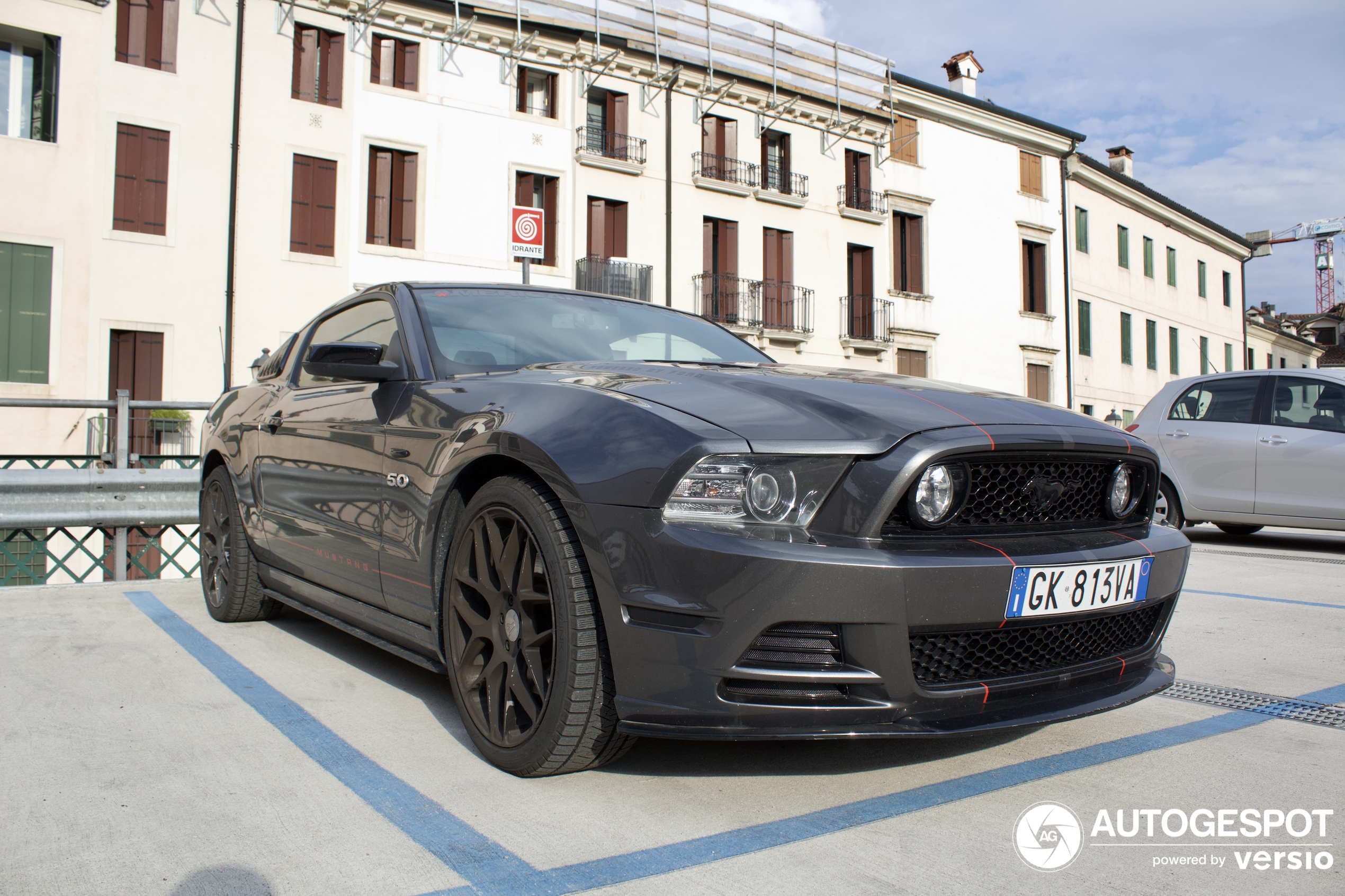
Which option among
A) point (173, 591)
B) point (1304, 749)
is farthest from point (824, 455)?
point (173, 591)

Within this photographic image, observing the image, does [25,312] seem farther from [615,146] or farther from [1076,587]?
[1076,587]

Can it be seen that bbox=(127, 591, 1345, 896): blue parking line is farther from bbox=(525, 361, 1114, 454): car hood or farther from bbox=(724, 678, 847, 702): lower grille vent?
bbox=(525, 361, 1114, 454): car hood

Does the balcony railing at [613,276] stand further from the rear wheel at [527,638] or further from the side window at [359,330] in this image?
the rear wheel at [527,638]

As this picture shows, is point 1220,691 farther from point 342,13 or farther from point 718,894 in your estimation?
point 342,13

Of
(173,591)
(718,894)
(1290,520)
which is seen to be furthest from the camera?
(1290,520)

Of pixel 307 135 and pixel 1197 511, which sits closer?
pixel 1197 511

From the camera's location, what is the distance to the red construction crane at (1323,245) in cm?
8669

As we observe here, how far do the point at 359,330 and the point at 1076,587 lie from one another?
9.42ft

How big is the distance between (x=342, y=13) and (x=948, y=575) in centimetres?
2060

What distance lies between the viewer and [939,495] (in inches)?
92.5

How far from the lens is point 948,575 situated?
2201 mm

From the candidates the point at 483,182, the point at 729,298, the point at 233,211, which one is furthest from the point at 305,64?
the point at 729,298

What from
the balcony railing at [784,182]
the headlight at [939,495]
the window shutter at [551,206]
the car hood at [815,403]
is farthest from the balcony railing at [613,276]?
the headlight at [939,495]

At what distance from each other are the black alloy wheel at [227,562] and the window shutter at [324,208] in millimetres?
15432
